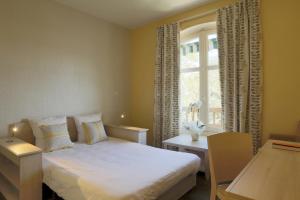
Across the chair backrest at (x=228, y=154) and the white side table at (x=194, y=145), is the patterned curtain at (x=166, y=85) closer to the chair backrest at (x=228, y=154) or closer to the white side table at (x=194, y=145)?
the white side table at (x=194, y=145)

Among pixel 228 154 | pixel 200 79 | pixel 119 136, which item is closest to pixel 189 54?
pixel 200 79

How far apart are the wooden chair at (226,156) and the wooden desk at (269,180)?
238 millimetres

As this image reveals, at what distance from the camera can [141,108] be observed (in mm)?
3830

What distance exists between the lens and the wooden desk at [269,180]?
81 cm

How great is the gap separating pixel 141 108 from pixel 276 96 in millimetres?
2284

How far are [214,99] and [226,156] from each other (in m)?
1.62

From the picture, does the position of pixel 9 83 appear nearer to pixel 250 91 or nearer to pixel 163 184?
pixel 163 184

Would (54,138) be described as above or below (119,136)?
above

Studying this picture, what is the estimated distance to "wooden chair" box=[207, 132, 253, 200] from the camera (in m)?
1.48

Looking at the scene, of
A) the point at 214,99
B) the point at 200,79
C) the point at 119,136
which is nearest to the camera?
the point at 214,99

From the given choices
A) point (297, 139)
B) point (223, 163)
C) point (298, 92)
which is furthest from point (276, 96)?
point (223, 163)

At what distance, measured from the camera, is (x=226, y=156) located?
5.07 ft

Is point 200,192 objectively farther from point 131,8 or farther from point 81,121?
point 131,8

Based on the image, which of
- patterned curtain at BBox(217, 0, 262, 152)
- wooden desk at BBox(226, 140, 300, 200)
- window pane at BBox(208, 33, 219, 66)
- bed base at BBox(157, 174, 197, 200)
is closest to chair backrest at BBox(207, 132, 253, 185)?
wooden desk at BBox(226, 140, 300, 200)
